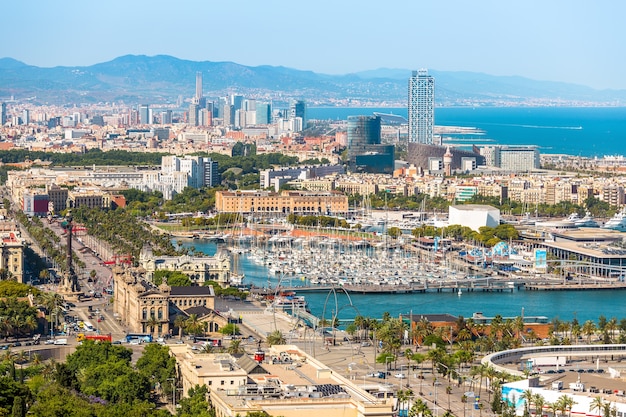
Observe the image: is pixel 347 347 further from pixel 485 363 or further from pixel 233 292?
pixel 233 292

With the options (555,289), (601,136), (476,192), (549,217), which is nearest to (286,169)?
(476,192)

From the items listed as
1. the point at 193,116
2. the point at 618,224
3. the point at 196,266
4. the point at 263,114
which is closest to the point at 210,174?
the point at 618,224

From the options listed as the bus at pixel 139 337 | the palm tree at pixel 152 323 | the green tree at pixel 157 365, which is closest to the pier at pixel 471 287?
the palm tree at pixel 152 323

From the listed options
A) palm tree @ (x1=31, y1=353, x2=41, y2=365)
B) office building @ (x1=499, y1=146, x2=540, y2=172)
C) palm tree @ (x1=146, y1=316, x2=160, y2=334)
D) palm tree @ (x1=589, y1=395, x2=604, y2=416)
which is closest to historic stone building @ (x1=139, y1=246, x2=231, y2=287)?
palm tree @ (x1=146, y1=316, x2=160, y2=334)

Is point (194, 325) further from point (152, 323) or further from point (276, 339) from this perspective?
point (276, 339)

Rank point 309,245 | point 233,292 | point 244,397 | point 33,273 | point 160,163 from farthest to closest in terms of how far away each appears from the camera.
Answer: point 160,163 → point 309,245 → point 33,273 → point 233,292 → point 244,397

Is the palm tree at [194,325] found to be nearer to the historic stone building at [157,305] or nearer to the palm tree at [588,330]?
the historic stone building at [157,305]

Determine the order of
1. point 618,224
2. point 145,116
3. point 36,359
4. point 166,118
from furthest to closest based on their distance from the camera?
point 145,116 → point 166,118 → point 618,224 → point 36,359
